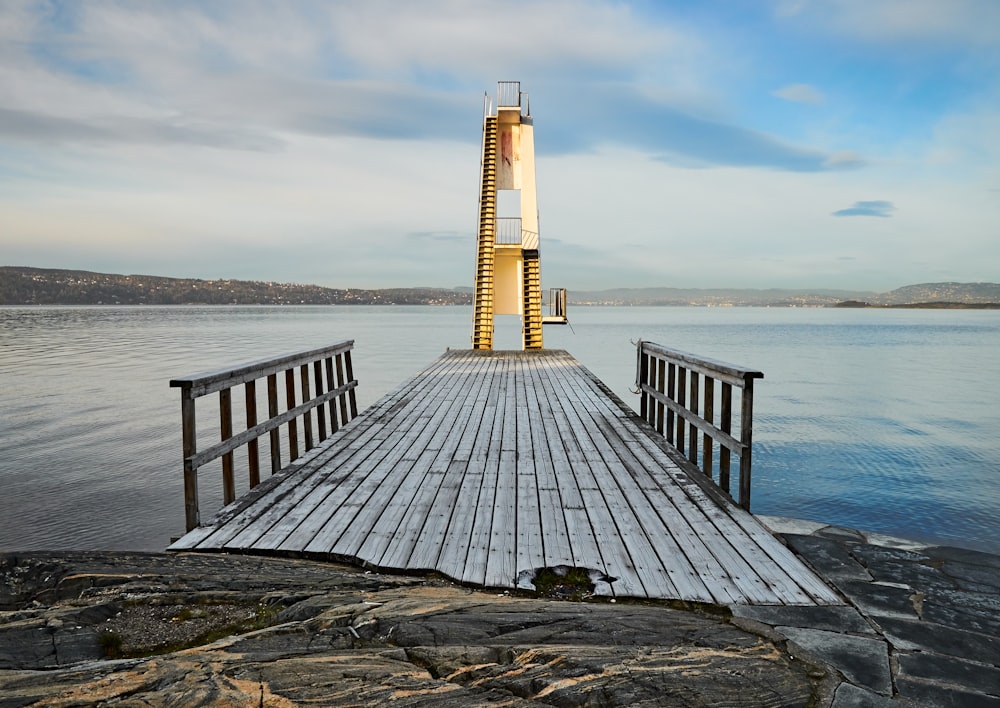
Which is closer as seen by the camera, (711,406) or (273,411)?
(711,406)

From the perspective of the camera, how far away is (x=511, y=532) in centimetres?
430

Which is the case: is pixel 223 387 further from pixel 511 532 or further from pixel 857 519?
pixel 857 519

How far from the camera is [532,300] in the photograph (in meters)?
20.2

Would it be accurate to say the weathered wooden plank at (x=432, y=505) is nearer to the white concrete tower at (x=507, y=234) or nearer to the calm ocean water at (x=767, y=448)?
the calm ocean water at (x=767, y=448)

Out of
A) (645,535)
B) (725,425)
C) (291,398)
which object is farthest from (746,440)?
(291,398)

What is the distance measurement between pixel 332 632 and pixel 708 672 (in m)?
1.36

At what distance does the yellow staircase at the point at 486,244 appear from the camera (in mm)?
19766

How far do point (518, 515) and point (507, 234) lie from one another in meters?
16.9

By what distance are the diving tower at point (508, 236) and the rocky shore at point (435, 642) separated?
651 inches

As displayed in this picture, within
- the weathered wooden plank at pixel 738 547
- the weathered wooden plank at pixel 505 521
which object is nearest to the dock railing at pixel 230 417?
the weathered wooden plank at pixel 505 521

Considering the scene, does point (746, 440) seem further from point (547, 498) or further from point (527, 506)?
point (527, 506)

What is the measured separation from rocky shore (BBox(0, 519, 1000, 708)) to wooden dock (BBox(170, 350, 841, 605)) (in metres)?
0.26

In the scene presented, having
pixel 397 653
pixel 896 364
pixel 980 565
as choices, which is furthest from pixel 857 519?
pixel 896 364

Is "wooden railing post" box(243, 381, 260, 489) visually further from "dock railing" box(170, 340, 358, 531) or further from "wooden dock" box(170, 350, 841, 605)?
"wooden dock" box(170, 350, 841, 605)
